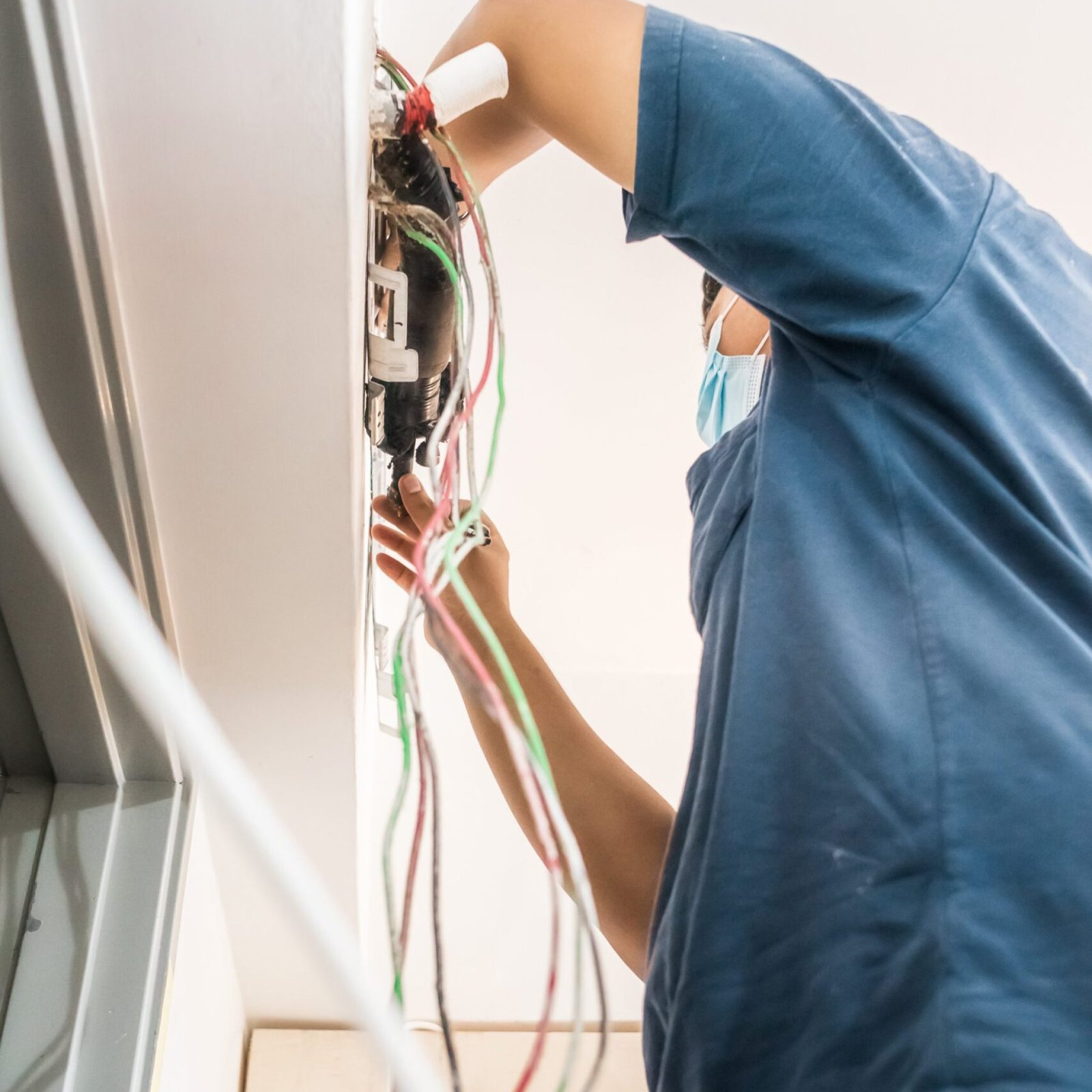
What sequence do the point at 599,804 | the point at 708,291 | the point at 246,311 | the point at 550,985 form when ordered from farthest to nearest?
the point at 708,291 → the point at 599,804 → the point at 246,311 → the point at 550,985

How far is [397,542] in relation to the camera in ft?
2.34

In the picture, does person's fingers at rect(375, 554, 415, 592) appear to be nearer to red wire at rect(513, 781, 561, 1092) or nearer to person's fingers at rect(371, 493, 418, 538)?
person's fingers at rect(371, 493, 418, 538)

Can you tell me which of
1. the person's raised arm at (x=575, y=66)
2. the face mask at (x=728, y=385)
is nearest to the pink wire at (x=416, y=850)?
the person's raised arm at (x=575, y=66)

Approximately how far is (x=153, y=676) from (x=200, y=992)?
67 cm

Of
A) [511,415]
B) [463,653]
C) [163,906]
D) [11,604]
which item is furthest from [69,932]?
[511,415]

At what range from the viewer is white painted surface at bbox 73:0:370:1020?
1.14 ft

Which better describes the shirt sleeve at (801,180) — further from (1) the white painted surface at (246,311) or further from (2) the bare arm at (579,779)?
(2) the bare arm at (579,779)

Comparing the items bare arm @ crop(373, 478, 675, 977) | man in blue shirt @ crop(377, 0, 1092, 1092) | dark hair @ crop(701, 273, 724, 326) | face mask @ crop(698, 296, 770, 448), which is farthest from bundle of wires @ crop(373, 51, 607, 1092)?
dark hair @ crop(701, 273, 724, 326)

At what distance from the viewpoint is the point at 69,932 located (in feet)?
1.54

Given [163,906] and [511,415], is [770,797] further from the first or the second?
[511,415]

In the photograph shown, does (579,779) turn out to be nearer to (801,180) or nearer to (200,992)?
(200,992)

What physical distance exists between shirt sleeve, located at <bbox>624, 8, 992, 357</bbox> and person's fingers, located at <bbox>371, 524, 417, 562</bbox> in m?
0.38

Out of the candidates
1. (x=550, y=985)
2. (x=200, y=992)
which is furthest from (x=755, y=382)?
(x=200, y=992)

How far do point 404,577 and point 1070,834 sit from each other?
0.57 meters
